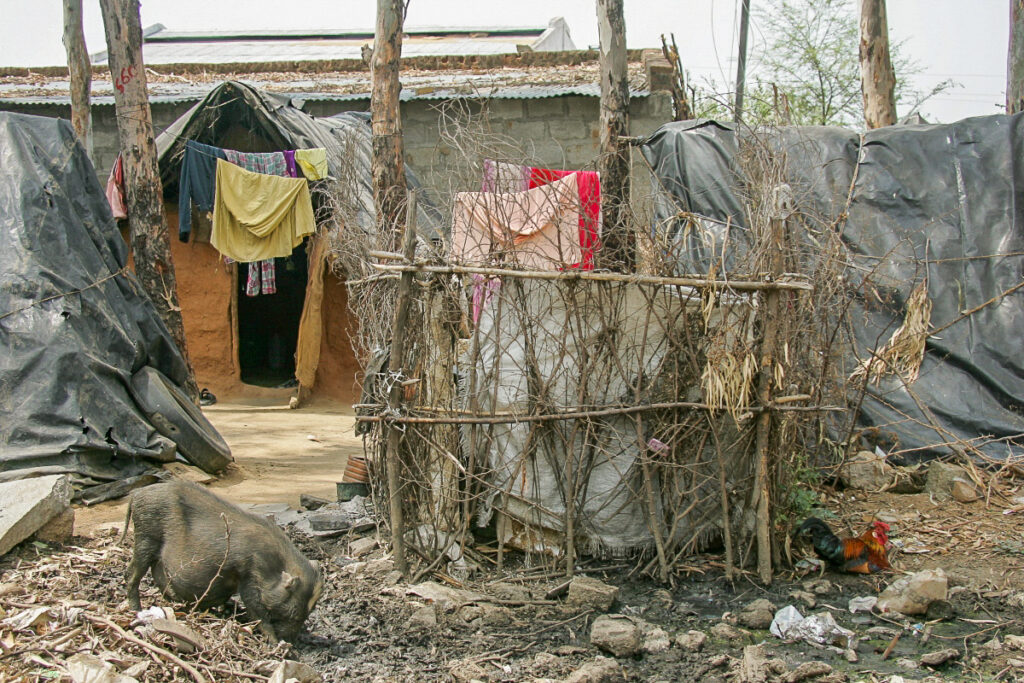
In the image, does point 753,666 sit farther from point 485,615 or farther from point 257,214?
point 257,214

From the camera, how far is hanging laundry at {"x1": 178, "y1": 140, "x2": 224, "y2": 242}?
1048 cm

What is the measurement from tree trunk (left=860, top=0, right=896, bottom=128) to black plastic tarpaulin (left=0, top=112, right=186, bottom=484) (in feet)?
24.3

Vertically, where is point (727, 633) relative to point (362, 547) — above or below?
below

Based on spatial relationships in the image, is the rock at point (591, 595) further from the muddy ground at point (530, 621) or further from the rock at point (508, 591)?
the rock at point (508, 591)

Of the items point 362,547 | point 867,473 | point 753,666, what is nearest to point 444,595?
point 362,547

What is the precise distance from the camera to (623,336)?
16.3 feet

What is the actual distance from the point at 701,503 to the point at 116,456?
13.6 feet

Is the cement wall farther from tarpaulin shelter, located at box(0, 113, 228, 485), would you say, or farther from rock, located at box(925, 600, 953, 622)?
rock, located at box(925, 600, 953, 622)

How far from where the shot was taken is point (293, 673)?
3539mm

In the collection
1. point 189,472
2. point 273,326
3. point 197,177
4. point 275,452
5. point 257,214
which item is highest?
point 197,177

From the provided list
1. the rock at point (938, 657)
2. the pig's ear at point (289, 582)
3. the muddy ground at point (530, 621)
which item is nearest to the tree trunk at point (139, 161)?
A: the muddy ground at point (530, 621)

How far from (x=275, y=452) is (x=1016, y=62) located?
7964 mm

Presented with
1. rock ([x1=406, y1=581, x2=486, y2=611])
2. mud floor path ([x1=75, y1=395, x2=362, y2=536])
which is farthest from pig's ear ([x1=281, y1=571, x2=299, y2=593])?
mud floor path ([x1=75, y1=395, x2=362, y2=536])

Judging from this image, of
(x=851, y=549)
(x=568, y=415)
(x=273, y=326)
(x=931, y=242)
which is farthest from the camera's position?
(x=273, y=326)
